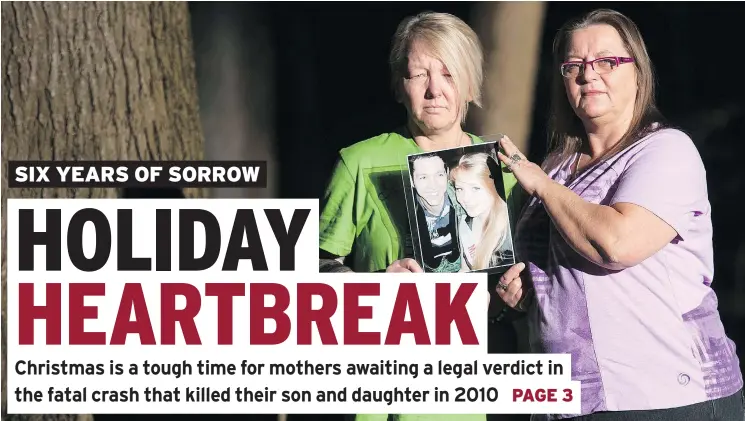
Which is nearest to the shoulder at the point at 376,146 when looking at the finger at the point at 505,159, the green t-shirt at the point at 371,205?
the green t-shirt at the point at 371,205

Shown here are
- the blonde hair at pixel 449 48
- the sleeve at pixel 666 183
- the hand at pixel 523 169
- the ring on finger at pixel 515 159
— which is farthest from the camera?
the blonde hair at pixel 449 48

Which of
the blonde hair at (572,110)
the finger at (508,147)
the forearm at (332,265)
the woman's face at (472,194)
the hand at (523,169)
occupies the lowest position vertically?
the forearm at (332,265)

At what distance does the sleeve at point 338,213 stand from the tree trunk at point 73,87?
2.50 feet

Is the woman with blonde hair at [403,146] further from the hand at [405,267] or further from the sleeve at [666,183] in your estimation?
the sleeve at [666,183]

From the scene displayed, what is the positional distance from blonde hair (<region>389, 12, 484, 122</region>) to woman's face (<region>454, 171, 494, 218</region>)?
0.68 ft

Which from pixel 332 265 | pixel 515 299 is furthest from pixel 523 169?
pixel 332 265

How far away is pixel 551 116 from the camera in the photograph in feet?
10.2

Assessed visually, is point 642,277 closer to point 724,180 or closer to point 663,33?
point 724,180

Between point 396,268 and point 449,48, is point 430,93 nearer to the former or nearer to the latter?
point 449,48

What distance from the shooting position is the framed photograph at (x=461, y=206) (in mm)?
3057

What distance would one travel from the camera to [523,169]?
2.94 m

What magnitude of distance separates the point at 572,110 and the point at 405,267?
2.43 feet

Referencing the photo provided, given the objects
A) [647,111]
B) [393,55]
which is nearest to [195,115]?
[393,55]

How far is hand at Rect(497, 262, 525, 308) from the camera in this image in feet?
9.92
